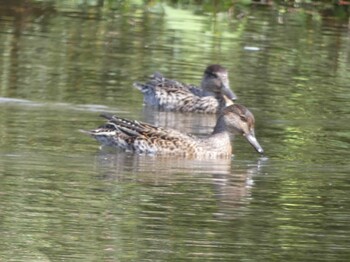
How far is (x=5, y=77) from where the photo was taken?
1816cm

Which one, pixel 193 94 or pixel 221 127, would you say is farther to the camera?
pixel 193 94

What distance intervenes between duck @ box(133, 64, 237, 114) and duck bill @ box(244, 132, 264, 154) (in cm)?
311

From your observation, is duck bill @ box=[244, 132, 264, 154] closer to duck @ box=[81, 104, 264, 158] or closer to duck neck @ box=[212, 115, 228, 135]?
duck @ box=[81, 104, 264, 158]

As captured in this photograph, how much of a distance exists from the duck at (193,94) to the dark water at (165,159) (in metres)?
0.23

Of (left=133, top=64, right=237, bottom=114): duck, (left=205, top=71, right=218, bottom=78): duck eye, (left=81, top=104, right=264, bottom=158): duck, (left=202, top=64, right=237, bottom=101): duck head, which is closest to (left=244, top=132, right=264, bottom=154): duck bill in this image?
(left=81, top=104, right=264, bottom=158): duck

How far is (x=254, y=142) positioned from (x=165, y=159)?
990mm

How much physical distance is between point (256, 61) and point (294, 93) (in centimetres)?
269

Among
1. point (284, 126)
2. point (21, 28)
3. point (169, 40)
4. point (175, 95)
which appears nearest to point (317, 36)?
point (169, 40)

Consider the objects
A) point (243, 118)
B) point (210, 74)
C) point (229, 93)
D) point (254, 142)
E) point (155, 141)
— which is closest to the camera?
point (155, 141)

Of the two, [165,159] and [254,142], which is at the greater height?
[254,142]

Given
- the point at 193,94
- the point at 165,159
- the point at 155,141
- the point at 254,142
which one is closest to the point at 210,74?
the point at 193,94

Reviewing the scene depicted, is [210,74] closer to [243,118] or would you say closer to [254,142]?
[243,118]

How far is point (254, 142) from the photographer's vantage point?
576 inches

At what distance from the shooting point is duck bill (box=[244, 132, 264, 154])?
1440 centimetres
